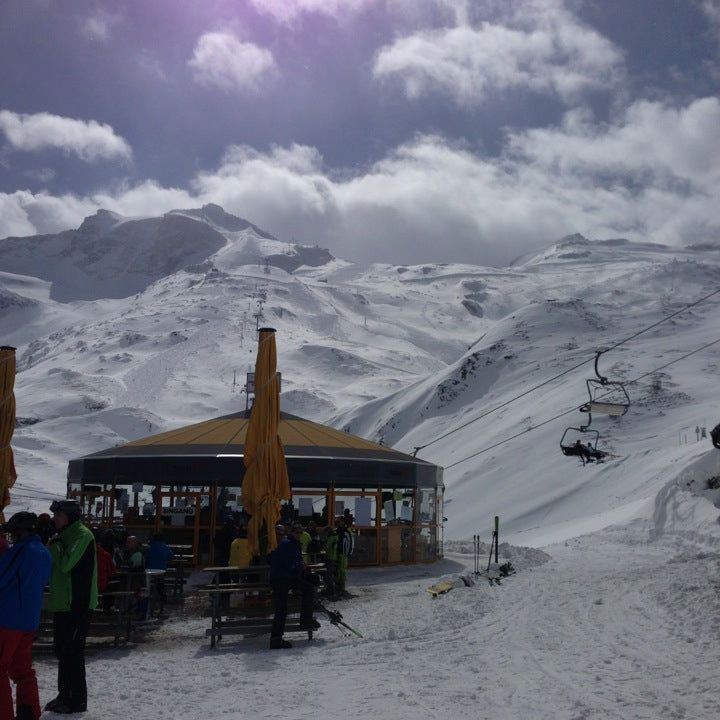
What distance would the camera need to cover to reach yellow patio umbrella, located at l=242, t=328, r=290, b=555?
41.4 feet

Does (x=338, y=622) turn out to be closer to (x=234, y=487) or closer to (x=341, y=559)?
(x=341, y=559)

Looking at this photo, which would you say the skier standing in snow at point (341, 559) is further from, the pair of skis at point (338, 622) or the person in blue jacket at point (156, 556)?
the pair of skis at point (338, 622)

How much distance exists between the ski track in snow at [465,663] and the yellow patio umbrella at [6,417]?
5464 mm

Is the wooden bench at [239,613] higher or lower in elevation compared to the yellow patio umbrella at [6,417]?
lower

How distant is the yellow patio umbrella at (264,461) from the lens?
41.4ft

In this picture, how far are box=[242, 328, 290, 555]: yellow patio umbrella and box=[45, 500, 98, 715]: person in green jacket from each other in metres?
6.16

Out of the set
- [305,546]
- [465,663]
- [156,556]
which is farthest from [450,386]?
[465,663]

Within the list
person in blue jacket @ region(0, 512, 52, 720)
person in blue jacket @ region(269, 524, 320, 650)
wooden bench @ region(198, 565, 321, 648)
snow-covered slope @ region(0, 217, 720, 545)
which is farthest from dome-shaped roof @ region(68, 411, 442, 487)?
person in blue jacket @ region(0, 512, 52, 720)

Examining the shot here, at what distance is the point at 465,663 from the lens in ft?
26.3

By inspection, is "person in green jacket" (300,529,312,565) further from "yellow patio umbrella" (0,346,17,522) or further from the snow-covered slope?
the snow-covered slope

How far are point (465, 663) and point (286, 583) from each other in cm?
229

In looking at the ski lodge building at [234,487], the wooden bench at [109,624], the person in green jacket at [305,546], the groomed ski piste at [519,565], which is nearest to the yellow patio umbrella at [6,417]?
the ski lodge building at [234,487]

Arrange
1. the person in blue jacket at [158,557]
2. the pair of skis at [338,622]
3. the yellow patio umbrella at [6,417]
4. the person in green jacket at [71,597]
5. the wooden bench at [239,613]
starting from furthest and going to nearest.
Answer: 1. the yellow patio umbrella at [6,417]
2. the person in blue jacket at [158,557]
3. the pair of skis at [338,622]
4. the wooden bench at [239,613]
5. the person in green jacket at [71,597]

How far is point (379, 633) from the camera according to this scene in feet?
32.0
